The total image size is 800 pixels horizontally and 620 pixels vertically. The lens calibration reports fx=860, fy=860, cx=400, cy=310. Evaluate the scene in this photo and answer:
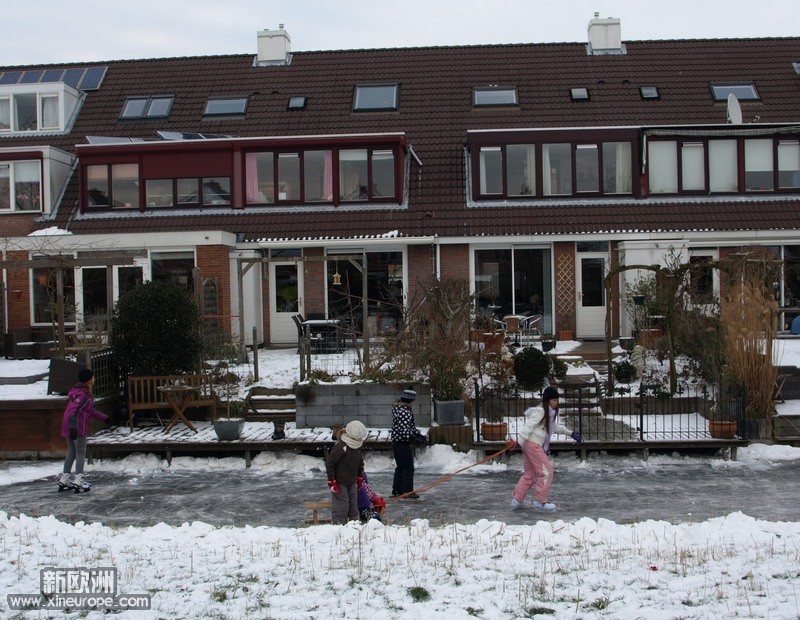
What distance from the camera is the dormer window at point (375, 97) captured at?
84.1 feet

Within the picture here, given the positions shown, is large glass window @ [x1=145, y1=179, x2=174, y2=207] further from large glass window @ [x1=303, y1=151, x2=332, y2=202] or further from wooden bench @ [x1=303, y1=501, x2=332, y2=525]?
wooden bench @ [x1=303, y1=501, x2=332, y2=525]

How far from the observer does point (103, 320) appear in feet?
66.8

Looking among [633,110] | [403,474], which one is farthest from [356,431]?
[633,110]

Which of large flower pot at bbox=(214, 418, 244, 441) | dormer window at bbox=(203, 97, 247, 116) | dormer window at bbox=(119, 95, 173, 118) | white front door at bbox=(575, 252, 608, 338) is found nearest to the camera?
large flower pot at bbox=(214, 418, 244, 441)

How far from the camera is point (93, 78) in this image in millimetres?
28000

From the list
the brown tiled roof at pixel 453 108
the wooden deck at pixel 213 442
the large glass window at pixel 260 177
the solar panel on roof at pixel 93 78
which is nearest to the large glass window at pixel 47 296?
the brown tiled roof at pixel 453 108

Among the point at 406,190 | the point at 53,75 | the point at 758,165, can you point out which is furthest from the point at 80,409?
the point at 53,75

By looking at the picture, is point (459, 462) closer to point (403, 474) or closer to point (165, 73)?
point (403, 474)

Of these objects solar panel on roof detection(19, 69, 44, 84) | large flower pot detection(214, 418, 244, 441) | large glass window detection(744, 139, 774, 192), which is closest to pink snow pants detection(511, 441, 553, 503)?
large flower pot detection(214, 418, 244, 441)

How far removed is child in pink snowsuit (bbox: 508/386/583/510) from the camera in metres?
10.8

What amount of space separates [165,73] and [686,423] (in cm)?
2062

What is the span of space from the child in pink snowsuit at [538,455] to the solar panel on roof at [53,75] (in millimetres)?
23121

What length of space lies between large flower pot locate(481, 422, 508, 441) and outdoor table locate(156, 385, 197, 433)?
4.99 m

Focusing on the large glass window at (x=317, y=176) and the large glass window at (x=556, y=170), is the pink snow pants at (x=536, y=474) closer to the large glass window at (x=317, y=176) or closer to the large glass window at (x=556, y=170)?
the large glass window at (x=556, y=170)
